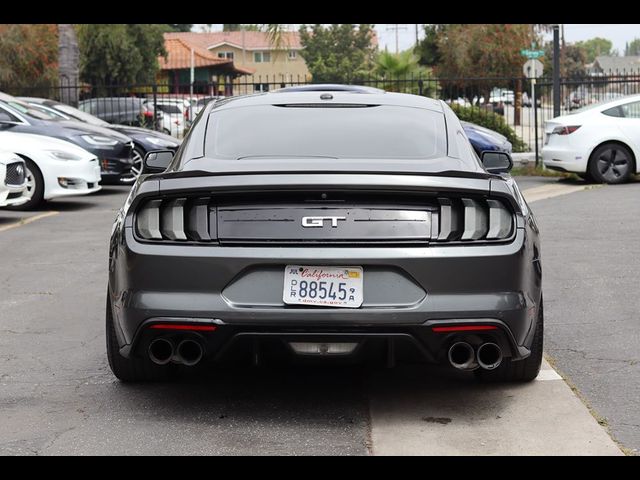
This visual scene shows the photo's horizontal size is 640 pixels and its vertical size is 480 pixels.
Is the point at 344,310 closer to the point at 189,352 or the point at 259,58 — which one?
the point at 189,352

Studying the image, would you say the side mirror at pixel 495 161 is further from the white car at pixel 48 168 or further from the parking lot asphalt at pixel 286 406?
the white car at pixel 48 168

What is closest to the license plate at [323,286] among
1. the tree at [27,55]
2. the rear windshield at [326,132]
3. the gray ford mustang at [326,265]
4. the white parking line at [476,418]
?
the gray ford mustang at [326,265]

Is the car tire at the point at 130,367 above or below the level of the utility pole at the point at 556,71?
below

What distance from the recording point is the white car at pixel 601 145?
59.6 ft

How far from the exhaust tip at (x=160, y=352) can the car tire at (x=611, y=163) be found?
13.9 metres

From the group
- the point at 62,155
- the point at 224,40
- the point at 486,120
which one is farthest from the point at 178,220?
the point at 224,40

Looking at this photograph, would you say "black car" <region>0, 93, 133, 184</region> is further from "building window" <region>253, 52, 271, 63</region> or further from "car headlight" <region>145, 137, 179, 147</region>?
"building window" <region>253, 52, 271, 63</region>

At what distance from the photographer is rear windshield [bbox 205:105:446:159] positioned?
5.68 meters

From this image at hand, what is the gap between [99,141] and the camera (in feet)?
58.2

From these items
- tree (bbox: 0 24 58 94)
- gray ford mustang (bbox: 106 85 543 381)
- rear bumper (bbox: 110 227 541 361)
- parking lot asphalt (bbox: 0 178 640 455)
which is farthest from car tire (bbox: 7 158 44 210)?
tree (bbox: 0 24 58 94)

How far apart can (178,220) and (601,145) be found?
1414cm
